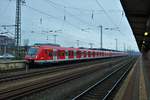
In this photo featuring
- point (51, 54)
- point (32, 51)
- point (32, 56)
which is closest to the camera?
point (32, 56)

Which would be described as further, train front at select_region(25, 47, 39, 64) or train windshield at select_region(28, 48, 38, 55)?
train windshield at select_region(28, 48, 38, 55)

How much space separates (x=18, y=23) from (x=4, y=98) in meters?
19.1

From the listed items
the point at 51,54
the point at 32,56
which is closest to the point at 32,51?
the point at 32,56

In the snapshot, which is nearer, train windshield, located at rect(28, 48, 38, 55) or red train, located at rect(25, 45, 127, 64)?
red train, located at rect(25, 45, 127, 64)

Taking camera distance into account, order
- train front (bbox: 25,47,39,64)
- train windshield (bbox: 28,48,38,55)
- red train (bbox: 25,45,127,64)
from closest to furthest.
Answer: train front (bbox: 25,47,39,64), red train (bbox: 25,45,127,64), train windshield (bbox: 28,48,38,55)

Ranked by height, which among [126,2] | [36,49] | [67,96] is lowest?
[67,96]

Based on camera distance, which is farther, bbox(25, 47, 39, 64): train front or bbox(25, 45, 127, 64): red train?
bbox(25, 45, 127, 64): red train

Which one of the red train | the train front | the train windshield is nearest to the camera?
the train front

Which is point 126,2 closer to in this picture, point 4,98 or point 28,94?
point 28,94

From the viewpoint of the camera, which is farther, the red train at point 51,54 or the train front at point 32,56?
the red train at point 51,54

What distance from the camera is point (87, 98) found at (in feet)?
42.0

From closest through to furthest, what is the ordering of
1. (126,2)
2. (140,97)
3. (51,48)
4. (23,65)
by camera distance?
(140,97)
(126,2)
(23,65)
(51,48)

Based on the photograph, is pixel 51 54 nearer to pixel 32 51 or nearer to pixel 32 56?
pixel 32 51

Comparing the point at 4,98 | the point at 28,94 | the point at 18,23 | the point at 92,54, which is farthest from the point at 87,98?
the point at 92,54
